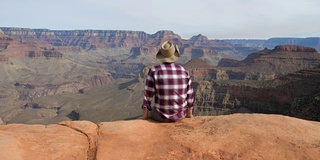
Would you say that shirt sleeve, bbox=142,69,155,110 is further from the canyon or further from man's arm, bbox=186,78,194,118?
the canyon

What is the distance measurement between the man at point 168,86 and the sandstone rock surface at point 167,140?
1.20 ft

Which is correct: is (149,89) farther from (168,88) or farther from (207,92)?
(207,92)

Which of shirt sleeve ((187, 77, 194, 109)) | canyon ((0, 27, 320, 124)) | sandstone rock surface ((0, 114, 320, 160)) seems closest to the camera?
sandstone rock surface ((0, 114, 320, 160))

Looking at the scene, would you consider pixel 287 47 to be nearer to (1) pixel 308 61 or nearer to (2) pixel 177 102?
(1) pixel 308 61

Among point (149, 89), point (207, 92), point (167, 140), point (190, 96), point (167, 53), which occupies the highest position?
point (167, 53)

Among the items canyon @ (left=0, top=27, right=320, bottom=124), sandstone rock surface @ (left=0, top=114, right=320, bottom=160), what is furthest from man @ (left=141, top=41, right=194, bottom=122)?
canyon @ (left=0, top=27, right=320, bottom=124)

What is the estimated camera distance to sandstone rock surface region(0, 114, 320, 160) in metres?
6.59

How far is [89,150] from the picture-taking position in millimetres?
6867

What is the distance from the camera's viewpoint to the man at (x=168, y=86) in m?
8.35

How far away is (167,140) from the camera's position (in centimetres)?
746

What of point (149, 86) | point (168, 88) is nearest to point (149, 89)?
point (149, 86)

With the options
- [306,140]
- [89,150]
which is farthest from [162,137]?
[306,140]

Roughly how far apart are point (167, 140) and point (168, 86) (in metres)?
1.53

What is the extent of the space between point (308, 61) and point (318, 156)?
439 ft
